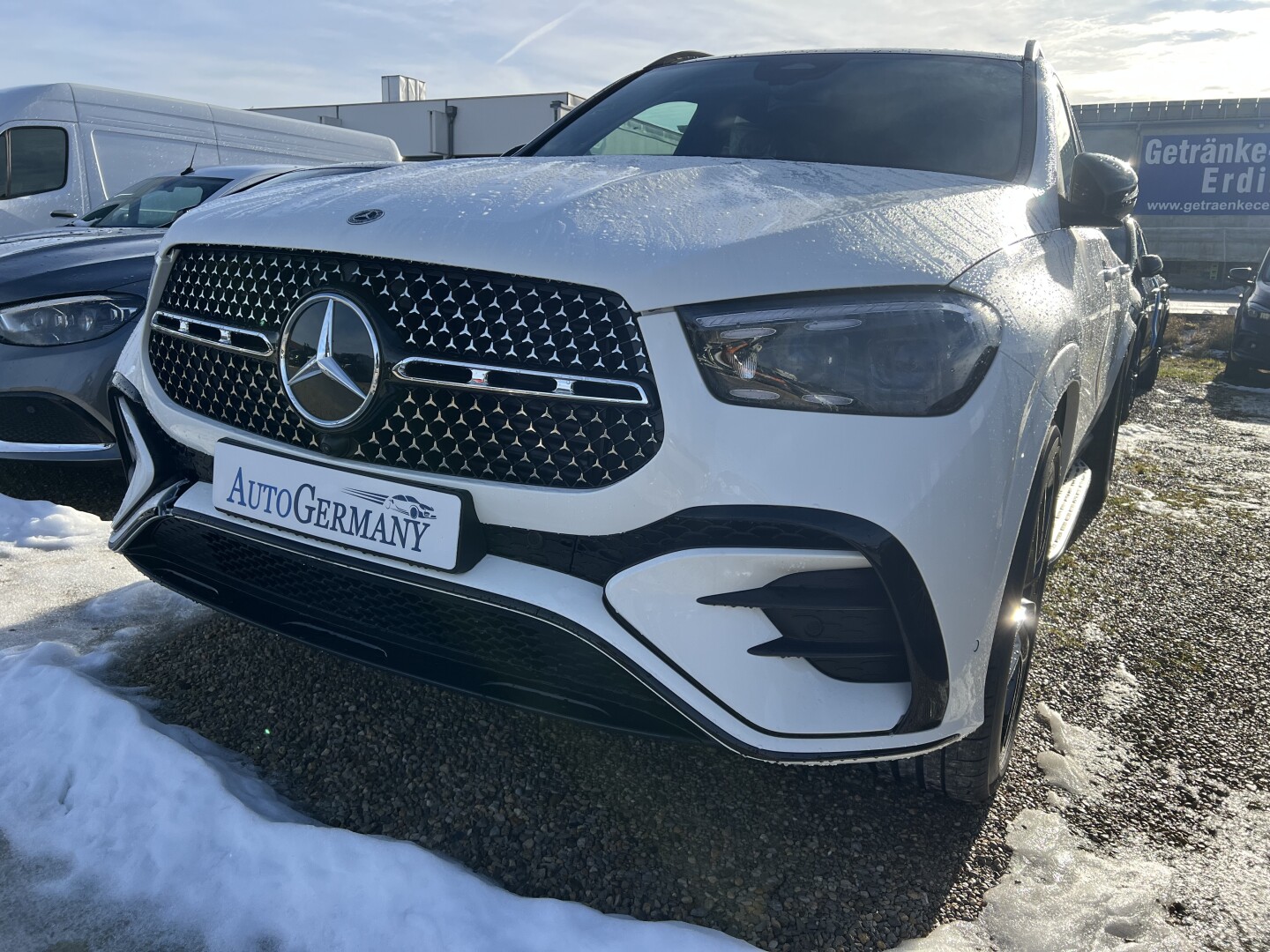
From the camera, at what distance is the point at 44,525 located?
11.3 feet

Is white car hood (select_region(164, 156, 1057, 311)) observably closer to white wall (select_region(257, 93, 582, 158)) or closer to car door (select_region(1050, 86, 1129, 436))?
car door (select_region(1050, 86, 1129, 436))

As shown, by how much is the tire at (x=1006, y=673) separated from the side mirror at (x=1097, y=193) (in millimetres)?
724

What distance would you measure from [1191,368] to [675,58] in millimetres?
9438

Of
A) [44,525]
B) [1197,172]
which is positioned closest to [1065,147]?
[44,525]

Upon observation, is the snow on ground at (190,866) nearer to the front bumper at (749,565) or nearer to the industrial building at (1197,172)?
the front bumper at (749,565)

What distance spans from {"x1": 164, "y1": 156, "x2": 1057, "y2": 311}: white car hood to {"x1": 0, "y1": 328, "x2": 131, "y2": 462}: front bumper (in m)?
1.73

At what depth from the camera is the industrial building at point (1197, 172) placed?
24.4m

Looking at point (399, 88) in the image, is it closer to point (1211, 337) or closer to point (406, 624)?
point (1211, 337)

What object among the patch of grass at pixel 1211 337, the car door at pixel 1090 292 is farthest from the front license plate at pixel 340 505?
the patch of grass at pixel 1211 337

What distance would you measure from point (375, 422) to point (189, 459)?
1.96 ft

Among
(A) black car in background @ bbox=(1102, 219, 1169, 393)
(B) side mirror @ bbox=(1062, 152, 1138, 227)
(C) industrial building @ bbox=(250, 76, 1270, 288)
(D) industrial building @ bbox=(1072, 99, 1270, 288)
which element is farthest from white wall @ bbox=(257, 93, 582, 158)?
(B) side mirror @ bbox=(1062, 152, 1138, 227)

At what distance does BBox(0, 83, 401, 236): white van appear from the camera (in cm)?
804

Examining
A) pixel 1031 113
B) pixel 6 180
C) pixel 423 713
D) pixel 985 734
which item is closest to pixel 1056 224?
pixel 1031 113

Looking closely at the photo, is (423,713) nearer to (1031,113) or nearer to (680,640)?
(680,640)
